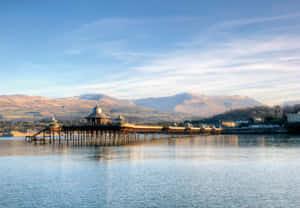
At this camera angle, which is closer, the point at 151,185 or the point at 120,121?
the point at 151,185

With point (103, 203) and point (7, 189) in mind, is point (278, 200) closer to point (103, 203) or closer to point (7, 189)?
point (103, 203)

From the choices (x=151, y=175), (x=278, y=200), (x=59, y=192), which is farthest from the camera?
(x=151, y=175)

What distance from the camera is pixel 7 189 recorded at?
1661 inches

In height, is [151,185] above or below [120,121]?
below

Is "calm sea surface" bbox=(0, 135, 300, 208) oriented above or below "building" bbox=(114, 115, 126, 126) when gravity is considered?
below

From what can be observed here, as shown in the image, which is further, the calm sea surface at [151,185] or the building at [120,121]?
the building at [120,121]

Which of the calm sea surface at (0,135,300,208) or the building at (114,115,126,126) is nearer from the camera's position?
the calm sea surface at (0,135,300,208)

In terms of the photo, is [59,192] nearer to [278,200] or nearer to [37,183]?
[37,183]

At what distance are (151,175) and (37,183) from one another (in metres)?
14.8

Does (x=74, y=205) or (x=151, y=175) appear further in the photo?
(x=151, y=175)

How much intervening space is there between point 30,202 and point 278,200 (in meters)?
23.6

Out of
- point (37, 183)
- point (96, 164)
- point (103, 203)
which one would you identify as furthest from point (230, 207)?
point (96, 164)

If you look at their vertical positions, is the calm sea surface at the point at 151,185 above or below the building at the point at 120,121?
below

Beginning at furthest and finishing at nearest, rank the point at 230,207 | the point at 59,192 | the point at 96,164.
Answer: the point at 96,164
the point at 59,192
the point at 230,207
